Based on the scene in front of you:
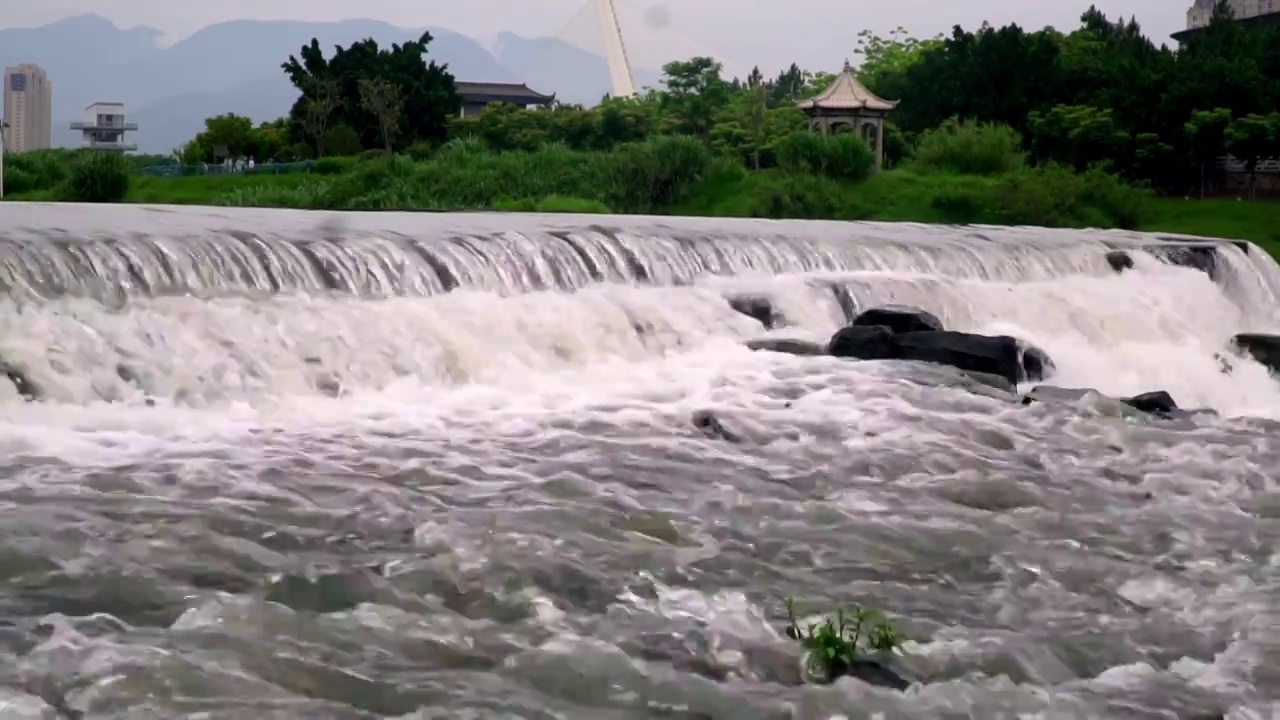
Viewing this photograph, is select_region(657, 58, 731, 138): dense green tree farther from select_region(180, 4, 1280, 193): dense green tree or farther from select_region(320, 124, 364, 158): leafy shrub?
select_region(320, 124, 364, 158): leafy shrub

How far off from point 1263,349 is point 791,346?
4.80 meters

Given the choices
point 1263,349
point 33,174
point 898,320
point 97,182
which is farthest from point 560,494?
point 33,174

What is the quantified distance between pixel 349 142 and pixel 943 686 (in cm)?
3305

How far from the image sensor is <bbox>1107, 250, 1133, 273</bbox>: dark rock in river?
15359mm

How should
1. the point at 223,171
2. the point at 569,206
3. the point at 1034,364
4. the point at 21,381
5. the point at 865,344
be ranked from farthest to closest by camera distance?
the point at 223,171
the point at 569,206
the point at 1034,364
the point at 865,344
the point at 21,381

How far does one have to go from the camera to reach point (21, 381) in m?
7.62

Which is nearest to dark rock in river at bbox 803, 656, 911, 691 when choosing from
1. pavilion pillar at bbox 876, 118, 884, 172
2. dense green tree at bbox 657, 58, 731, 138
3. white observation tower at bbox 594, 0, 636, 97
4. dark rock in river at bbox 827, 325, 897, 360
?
dark rock in river at bbox 827, 325, 897, 360

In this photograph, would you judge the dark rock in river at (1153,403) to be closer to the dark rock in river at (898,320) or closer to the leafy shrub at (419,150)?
the dark rock in river at (898,320)

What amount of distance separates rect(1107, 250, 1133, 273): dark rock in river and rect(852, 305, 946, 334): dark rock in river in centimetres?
518

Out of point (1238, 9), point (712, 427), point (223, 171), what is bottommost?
point (712, 427)

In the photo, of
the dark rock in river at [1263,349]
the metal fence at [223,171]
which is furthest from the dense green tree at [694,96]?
the dark rock in river at [1263,349]

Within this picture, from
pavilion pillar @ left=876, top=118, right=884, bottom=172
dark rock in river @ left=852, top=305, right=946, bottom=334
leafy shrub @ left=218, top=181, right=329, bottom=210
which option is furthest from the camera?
pavilion pillar @ left=876, top=118, right=884, bottom=172

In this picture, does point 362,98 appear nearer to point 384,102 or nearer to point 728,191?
point 384,102

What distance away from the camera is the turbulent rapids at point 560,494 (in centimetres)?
398
